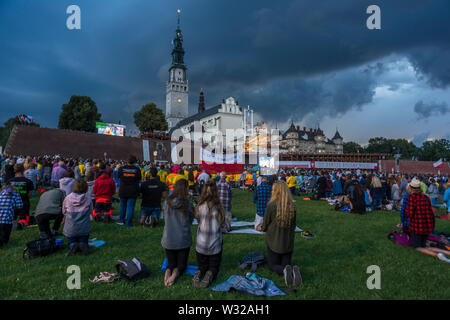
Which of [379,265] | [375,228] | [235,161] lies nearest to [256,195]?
[379,265]

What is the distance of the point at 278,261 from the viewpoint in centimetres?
489

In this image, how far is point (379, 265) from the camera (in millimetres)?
5461

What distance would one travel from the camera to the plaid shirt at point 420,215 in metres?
6.48

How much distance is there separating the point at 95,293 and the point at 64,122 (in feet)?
205

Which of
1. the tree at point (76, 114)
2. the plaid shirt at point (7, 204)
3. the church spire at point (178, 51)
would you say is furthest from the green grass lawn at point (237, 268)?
the church spire at point (178, 51)

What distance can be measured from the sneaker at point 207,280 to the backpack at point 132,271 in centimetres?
114

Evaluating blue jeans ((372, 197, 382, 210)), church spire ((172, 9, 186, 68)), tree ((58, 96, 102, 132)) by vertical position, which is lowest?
blue jeans ((372, 197, 382, 210))

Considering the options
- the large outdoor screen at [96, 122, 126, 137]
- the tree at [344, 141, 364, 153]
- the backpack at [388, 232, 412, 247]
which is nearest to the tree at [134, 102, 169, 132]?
the large outdoor screen at [96, 122, 126, 137]

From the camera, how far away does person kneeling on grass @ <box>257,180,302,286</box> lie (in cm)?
466

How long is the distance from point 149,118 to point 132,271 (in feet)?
215

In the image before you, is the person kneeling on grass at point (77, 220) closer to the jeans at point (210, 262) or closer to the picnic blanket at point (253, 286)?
the jeans at point (210, 262)

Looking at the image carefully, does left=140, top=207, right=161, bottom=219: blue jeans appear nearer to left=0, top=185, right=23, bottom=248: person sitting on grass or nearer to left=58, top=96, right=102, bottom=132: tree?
left=0, top=185, right=23, bottom=248: person sitting on grass

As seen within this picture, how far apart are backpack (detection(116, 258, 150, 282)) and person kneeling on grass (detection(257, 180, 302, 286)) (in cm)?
239
